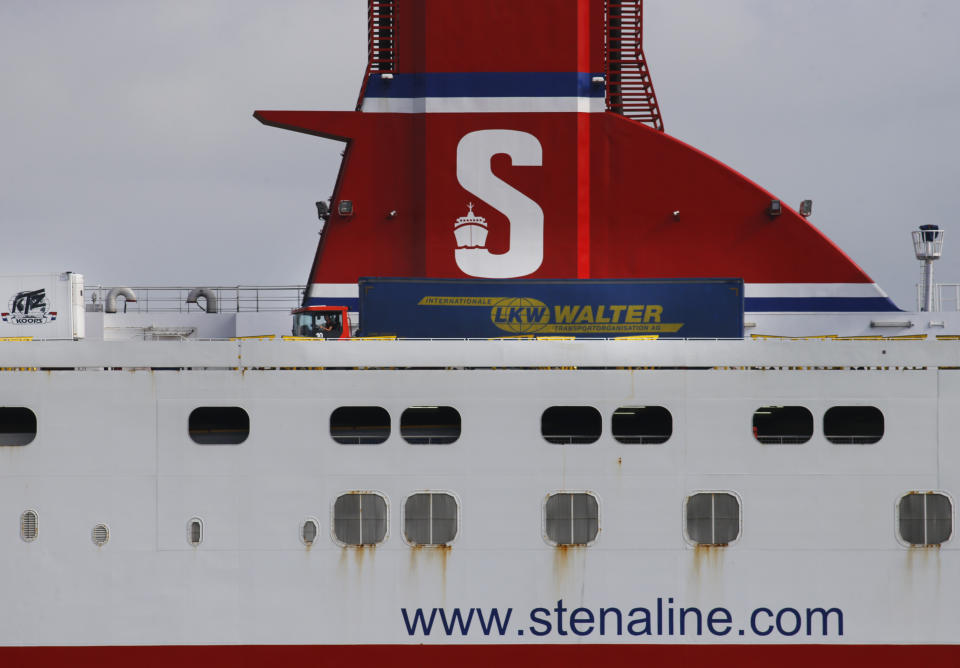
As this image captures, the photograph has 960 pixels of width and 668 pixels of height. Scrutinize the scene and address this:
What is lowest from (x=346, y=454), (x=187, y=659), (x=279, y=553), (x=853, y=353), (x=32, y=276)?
(x=187, y=659)

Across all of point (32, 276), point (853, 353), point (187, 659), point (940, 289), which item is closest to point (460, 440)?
point (187, 659)

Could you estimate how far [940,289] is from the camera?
20.6m

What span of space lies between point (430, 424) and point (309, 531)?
2.46 metres

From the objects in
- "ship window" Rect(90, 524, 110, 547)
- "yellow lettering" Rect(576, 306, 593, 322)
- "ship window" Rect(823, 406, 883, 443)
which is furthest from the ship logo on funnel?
"ship window" Rect(90, 524, 110, 547)

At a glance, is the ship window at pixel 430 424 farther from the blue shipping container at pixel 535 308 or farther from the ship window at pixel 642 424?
the ship window at pixel 642 424

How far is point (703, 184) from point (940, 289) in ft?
19.8

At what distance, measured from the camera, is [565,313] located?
1716 centimetres

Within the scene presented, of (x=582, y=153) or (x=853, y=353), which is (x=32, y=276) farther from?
(x=853, y=353)

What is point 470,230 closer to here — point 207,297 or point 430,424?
point 430,424

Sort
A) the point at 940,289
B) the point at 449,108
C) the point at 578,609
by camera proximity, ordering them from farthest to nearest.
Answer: the point at 940,289 < the point at 449,108 < the point at 578,609

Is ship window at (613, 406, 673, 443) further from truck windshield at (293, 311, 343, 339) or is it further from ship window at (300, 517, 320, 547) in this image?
truck windshield at (293, 311, 343, 339)

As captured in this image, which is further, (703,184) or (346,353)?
(703,184)

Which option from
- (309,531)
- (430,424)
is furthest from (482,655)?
(430,424)

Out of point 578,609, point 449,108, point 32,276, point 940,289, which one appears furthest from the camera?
point 940,289
